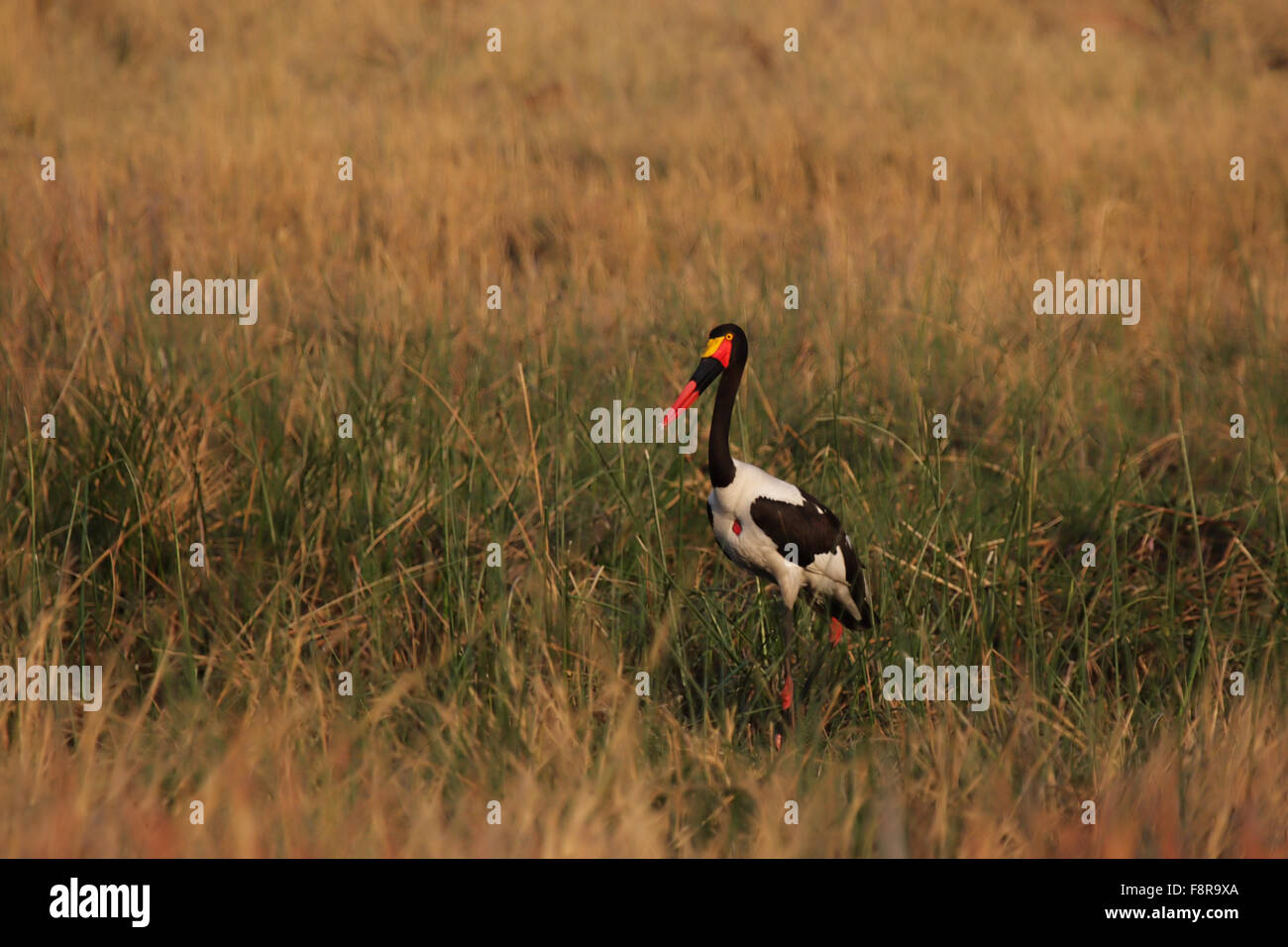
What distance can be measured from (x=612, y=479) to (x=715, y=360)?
2.27 ft

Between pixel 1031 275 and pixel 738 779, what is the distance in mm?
4690

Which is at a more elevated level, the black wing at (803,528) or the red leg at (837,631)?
the black wing at (803,528)

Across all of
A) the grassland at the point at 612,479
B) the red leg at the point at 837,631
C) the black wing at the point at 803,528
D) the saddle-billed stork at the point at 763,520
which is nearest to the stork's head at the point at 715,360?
the saddle-billed stork at the point at 763,520

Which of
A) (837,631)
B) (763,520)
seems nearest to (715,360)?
(763,520)

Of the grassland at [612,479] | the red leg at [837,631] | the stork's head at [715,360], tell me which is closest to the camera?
the grassland at [612,479]

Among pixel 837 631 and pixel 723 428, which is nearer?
pixel 723 428

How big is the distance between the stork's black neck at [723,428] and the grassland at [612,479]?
0.34m

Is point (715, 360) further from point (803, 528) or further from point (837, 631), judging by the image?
point (837, 631)

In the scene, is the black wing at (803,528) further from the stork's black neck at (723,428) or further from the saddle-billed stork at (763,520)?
the stork's black neck at (723,428)

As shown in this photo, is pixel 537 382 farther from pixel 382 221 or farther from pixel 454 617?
pixel 382 221

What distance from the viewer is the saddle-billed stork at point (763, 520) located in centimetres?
343

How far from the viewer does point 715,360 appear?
3.48 metres

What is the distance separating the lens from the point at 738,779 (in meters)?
2.78

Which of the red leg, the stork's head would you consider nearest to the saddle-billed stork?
the stork's head
